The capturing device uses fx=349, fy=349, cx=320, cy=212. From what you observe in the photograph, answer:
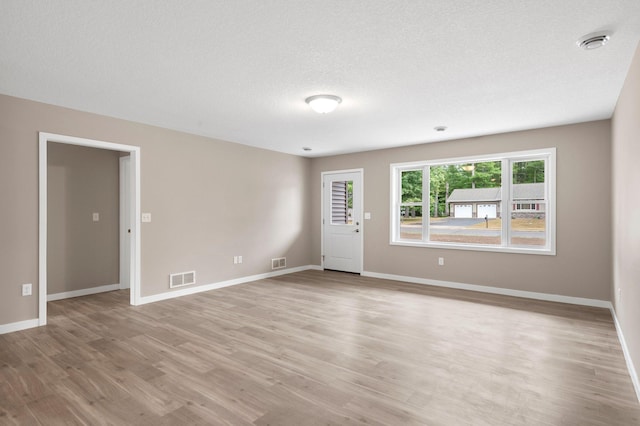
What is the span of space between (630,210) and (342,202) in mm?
5106

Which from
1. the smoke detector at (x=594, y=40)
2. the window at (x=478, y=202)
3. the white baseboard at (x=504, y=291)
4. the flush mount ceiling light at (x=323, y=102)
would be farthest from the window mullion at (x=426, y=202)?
the smoke detector at (x=594, y=40)

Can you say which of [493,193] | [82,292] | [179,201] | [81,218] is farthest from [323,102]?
[82,292]

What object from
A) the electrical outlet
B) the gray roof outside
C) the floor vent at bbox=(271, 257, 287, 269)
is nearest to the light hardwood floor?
the electrical outlet

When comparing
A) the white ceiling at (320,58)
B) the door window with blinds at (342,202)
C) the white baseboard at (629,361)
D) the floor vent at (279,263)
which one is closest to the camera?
the white ceiling at (320,58)

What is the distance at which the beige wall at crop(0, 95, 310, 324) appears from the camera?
12.5ft

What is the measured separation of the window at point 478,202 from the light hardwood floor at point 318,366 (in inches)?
46.7

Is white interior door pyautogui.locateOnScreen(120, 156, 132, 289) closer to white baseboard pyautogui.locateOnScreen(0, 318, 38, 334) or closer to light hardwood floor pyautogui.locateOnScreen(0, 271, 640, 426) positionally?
light hardwood floor pyautogui.locateOnScreen(0, 271, 640, 426)

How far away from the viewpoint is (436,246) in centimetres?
618

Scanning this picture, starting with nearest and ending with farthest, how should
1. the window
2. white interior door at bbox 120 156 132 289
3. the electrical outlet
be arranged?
the electrical outlet < the window < white interior door at bbox 120 156 132 289

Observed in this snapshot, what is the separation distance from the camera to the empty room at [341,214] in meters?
2.34

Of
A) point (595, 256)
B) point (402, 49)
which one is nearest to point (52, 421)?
point (402, 49)

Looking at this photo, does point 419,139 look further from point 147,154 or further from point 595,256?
point 147,154

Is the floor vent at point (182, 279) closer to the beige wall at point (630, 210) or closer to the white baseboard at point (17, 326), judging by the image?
the white baseboard at point (17, 326)

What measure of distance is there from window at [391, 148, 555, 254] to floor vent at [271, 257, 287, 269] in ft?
7.43
